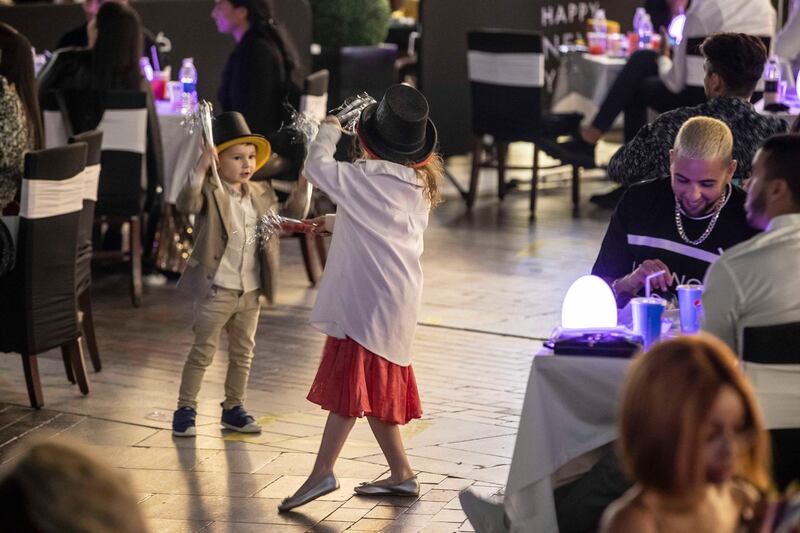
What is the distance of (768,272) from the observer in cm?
321

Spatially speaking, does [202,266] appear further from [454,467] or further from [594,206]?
[594,206]

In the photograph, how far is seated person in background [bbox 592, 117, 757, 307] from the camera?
3844 mm

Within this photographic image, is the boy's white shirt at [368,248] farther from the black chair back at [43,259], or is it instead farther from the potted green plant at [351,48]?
the potted green plant at [351,48]

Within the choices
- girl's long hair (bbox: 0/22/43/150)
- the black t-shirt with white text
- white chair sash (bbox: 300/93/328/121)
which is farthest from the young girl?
white chair sash (bbox: 300/93/328/121)

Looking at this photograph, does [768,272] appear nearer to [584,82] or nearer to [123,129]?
[123,129]

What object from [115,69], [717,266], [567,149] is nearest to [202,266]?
[717,266]

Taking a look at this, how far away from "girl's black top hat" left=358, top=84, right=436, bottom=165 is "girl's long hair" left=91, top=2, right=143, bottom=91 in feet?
11.4

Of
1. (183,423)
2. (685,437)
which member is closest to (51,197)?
(183,423)

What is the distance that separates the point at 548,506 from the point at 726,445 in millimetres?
1206

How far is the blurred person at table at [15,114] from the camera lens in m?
5.91

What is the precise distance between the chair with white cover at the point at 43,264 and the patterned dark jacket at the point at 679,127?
2.20 metres

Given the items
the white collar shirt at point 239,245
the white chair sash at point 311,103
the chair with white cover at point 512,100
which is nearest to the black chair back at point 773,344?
the white collar shirt at point 239,245

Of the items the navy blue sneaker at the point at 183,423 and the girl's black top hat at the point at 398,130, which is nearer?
the girl's black top hat at the point at 398,130

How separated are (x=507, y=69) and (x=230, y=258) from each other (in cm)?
535
